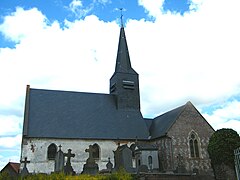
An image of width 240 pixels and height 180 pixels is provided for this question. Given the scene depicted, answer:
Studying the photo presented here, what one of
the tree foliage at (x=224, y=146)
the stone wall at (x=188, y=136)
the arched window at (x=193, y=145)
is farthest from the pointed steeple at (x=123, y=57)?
the tree foliage at (x=224, y=146)

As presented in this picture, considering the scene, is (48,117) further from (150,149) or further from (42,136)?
(150,149)

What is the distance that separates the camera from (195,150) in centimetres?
2203

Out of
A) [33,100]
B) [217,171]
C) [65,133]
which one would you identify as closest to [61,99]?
[33,100]

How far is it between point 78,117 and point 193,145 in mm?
9955

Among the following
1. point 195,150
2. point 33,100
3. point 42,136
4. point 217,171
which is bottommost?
point 217,171

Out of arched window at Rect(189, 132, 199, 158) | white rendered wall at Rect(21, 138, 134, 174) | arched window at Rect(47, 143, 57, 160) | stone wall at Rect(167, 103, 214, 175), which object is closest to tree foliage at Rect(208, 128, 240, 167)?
stone wall at Rect(167, 103, 214, 175)

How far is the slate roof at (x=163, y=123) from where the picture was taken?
22.0 meters

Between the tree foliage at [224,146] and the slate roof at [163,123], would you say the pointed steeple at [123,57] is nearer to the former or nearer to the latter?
the slate roof at [163,123]

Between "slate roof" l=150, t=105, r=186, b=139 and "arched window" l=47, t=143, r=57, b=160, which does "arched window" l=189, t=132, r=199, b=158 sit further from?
"arched window" l=47, t=143, r=57, b=160

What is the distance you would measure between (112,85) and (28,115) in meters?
9.11

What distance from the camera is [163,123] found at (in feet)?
76.7

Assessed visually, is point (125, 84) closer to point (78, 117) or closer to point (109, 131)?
point (109, 131)

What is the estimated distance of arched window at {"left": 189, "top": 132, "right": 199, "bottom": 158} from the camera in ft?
71.6

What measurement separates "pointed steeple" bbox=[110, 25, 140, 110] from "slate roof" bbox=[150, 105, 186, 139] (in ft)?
7.87
